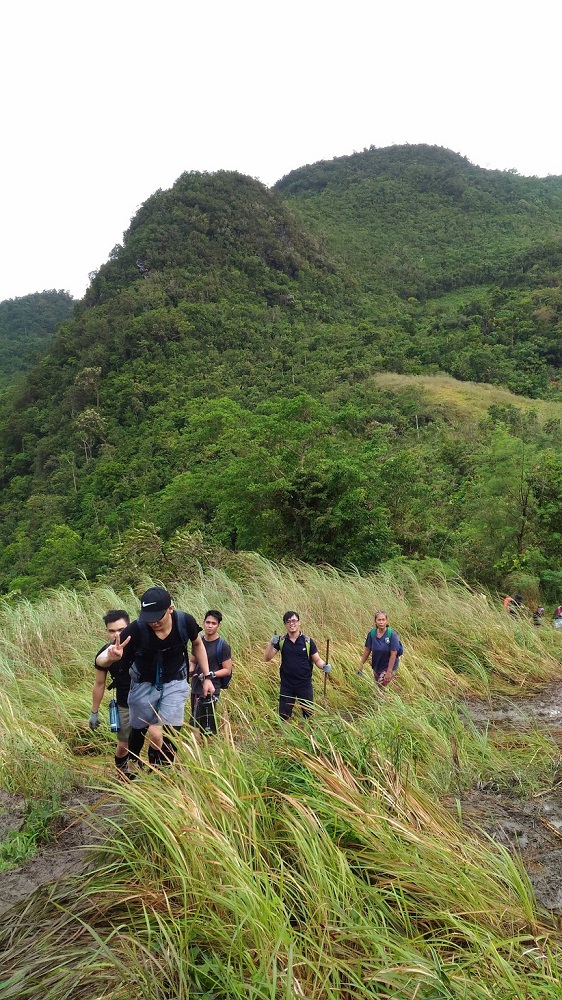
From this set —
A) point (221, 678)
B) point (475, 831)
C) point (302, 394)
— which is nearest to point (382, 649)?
point (221, 678)

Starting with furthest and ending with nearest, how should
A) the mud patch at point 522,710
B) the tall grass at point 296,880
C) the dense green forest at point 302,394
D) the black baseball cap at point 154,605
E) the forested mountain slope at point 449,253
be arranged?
1. the forested mountain slope at point 449,253
2. the dense green forest at point 302,394
3. the mud patch at point 522,710
4. the black baseball cap at point 154,605
5. the tall grass at point 296,880

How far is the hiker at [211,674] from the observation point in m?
3.86

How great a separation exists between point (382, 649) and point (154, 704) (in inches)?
98.8

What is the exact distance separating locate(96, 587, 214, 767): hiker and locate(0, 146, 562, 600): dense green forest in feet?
21.3

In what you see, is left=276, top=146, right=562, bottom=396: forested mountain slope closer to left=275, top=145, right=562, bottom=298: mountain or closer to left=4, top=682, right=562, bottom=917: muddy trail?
left=275, top=145, right=562, bottom=298: mountain

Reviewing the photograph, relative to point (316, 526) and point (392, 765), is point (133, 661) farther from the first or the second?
point (316, 526)

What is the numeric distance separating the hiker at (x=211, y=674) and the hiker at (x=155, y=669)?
0.41 meters

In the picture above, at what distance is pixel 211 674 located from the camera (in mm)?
4133

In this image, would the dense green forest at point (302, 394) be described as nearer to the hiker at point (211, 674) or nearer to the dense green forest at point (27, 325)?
the hiker at point (211, 674)

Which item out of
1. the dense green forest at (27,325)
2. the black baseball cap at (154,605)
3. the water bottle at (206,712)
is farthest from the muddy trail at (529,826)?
the dense green forest at (27,325)

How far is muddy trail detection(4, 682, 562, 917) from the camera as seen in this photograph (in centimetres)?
235

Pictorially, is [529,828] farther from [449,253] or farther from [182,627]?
[449,253]

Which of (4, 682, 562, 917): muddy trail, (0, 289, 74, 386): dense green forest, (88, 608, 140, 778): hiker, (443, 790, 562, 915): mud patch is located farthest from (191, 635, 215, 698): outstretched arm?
(0, 289, 74, 386): dense green forest

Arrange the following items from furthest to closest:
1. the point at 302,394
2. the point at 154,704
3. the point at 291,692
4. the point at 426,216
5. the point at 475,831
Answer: the point at 426,216 < the point at 302,394 < the point at 291,692 < the point at 154,704 < the point at 475,831
